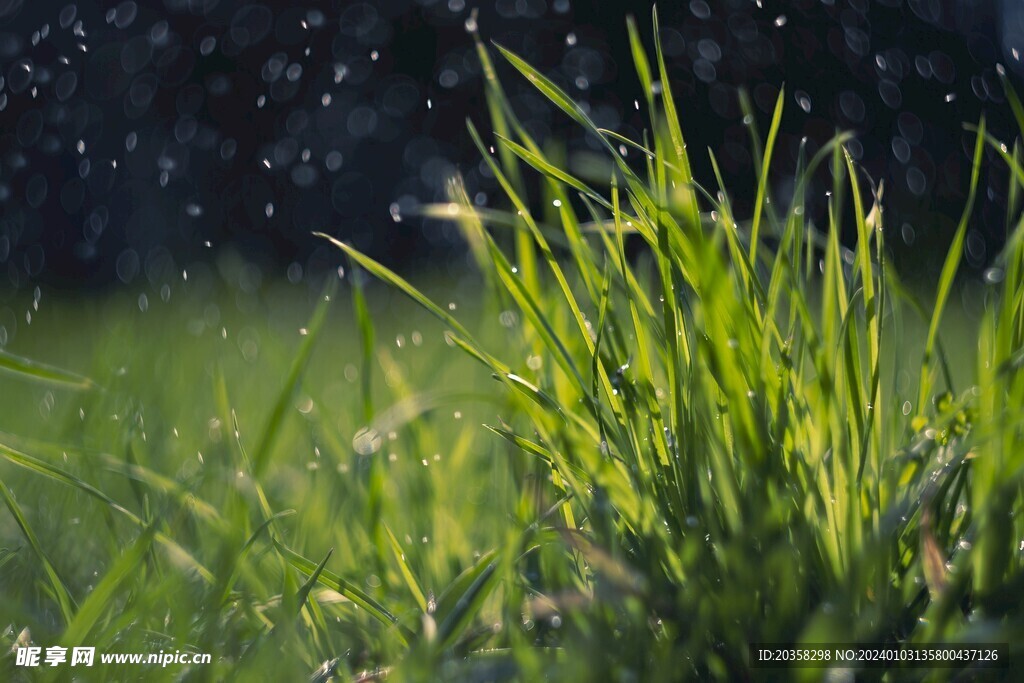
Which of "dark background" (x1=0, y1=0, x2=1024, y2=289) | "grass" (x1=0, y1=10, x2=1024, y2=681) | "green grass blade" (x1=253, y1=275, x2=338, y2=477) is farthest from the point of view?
"dark background" (x1=0, y1=0, x2=1024, y2=289)

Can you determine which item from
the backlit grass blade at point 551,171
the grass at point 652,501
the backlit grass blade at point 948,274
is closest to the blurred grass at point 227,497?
the grass at point 652,501

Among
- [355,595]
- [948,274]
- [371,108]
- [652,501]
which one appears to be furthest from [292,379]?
[371,108]

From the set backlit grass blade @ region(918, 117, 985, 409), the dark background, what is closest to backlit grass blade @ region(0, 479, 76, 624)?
backlit grass blade @ region(918, 117, 985, 409)

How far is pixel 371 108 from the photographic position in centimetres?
421

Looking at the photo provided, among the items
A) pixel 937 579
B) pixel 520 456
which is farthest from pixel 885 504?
pixel 520 456

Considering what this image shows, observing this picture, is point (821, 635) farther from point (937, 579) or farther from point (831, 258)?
point (831, 258)

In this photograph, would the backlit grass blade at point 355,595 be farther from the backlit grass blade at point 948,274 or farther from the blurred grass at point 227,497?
the backlit grass blade at point 948,274

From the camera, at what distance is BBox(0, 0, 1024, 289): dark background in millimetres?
2139

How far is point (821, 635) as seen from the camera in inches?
17.3

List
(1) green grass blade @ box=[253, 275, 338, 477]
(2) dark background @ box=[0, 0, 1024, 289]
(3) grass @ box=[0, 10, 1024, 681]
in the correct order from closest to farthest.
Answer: (3) grass @ box=[0, 10, 1024, 681] → (1) green grass blade @ box=[253, 275, 338, 477] → (2) dark background @ box=[0, 0, 1024, 289]

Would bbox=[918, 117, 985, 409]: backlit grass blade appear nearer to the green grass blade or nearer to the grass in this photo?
the grass

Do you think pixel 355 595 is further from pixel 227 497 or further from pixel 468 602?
pixel 227 497

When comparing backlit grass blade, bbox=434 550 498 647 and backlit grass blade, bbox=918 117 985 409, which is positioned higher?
backlit grass blade, bbox=918 117 985 409

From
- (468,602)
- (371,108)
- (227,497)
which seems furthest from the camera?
(371,108)
